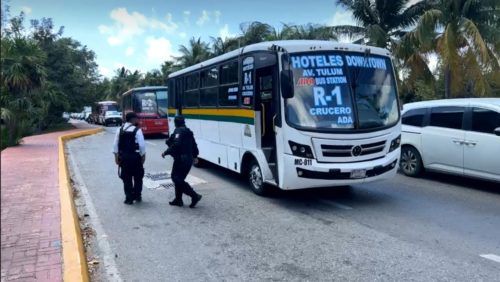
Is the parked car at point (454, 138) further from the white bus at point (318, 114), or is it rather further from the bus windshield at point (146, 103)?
the bus windshield at point (146, 103)

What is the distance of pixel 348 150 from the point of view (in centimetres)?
736

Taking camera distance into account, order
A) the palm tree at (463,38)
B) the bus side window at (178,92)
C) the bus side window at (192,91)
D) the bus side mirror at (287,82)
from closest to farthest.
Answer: the bus side mirror at (287,82) < the bus side window at (192,91) < the bus side window at (178,92) < the palm tree at (463,38)

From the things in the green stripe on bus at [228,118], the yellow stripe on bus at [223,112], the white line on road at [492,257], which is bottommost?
the white line on road at [492,257]

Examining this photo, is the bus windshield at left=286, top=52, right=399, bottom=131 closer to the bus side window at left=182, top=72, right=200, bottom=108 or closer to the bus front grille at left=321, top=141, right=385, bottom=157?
the bus front grille at left=321, top=141, right=385, bottom=157

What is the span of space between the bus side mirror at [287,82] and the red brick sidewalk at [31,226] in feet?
12.8

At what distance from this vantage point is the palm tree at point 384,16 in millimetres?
23688

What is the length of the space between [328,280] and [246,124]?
14.6 ft

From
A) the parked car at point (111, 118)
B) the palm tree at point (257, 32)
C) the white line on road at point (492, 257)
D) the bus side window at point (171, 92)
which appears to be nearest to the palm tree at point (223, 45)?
the palm tree at point (257, 32)

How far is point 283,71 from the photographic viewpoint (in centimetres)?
716

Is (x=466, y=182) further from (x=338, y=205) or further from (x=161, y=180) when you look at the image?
(x=161, y=180)

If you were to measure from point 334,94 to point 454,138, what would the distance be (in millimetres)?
3433

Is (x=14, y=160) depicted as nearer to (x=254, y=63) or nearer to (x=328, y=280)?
(x=254, y=63)

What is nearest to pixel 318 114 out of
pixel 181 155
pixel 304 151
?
pixel 304 151

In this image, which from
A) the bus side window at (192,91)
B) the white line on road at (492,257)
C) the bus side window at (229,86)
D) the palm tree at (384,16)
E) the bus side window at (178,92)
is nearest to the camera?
the white line on road at (492,257)
